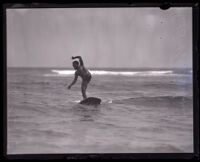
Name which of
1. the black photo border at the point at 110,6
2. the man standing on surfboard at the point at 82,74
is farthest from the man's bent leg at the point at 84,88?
the black photo border at the point at 110,6

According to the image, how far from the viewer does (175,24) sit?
1.33m

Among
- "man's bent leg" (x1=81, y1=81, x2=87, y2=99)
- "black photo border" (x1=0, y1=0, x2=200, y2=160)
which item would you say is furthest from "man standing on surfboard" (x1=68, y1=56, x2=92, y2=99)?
"black photo border" (x1=0, y1=0, x2=200, y2=160)

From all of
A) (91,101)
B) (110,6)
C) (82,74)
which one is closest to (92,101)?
(91,101)

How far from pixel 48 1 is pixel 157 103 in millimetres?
662

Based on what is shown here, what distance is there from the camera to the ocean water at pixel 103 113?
1.31 metres

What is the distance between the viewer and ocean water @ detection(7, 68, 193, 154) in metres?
1.31

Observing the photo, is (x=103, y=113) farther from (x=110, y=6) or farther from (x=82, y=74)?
(x=110, y=6)

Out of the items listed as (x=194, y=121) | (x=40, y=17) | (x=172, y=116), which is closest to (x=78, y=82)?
(x=40, y=17)

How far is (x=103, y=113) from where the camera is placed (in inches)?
51.8

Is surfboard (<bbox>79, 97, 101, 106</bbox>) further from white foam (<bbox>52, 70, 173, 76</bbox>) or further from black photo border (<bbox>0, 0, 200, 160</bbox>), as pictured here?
black photo border (<bbox>0, 0, 200, 160</bbox>)

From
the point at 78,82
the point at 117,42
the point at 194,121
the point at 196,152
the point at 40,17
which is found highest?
the point at 40,17

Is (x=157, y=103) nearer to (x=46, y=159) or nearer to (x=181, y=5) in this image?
(x=181, y=5)

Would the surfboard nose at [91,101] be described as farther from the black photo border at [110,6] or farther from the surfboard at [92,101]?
the black photo border at [110,6]

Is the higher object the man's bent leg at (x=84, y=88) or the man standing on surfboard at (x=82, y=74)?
the man standing on surfboard at (x=82, y=74)
